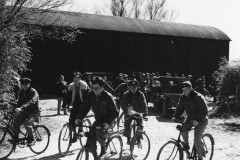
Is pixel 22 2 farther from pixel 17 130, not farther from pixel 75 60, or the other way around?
pixel 75 60

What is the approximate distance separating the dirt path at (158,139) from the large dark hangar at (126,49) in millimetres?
6980

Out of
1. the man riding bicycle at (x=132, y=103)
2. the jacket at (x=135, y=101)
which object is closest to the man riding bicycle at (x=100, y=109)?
the man riding bicycle at (x=132, y=103)

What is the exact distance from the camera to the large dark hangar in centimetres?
2227

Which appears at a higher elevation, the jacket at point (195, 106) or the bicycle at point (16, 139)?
the jacket at point (195, 106)

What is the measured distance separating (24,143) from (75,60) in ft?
50.7

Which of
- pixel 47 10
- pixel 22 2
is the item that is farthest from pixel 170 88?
pixel 22 2

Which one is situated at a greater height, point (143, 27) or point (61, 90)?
point (143, 27)

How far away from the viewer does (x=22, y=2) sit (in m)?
13.3

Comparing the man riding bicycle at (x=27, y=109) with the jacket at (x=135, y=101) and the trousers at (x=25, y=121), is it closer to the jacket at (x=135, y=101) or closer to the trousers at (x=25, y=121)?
the trousers at (x=25, y=121)

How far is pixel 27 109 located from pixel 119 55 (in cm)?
1689

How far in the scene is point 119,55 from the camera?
2473cm

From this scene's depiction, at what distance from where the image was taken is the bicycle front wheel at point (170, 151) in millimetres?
6461

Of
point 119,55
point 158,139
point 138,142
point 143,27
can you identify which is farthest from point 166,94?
point 143,27

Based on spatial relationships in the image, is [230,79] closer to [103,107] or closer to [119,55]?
[103,107]
